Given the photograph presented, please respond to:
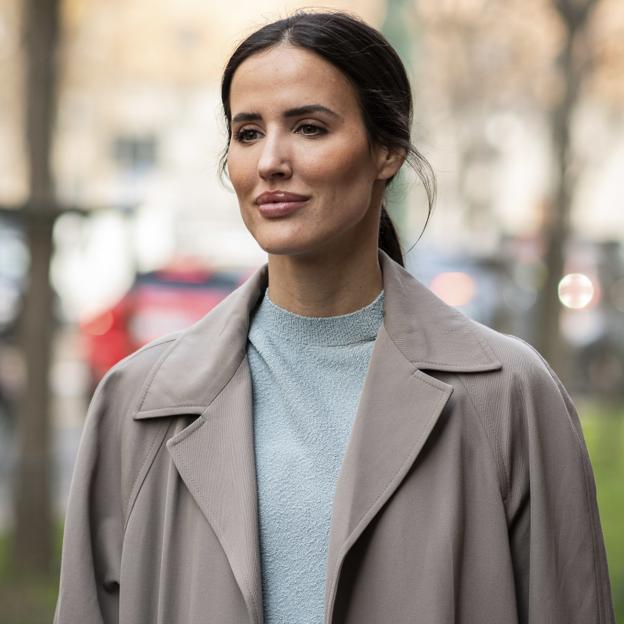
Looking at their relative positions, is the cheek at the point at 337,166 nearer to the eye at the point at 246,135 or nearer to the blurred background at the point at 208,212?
the eye at the point at 246,135

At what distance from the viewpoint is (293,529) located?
2373mm

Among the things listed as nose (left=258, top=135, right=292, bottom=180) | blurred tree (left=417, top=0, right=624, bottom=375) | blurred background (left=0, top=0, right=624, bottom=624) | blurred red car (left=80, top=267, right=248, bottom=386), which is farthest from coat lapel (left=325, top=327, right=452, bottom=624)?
blurred red car (left=80, top=267, right=248, bottom=386)

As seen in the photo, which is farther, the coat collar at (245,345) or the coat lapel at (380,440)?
the coat collar at (245,345)

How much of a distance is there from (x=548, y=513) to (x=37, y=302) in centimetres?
446

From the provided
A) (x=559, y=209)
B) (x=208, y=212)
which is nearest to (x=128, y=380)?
(x=559, y=209)

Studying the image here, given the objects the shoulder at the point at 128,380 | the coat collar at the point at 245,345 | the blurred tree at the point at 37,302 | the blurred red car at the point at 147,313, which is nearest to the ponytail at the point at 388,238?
the coat collar at the point at 245,345

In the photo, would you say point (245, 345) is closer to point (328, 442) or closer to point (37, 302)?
point (328, 442)

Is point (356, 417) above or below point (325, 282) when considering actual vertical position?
below

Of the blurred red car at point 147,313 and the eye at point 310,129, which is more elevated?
the eye at point 310,129

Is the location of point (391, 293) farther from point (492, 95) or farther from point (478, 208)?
point (478, 208)

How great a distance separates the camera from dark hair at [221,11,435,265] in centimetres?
242

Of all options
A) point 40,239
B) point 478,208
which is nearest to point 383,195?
point 40,239

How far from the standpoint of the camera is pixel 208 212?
32.8 metres

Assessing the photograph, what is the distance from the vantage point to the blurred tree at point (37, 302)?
632cm
